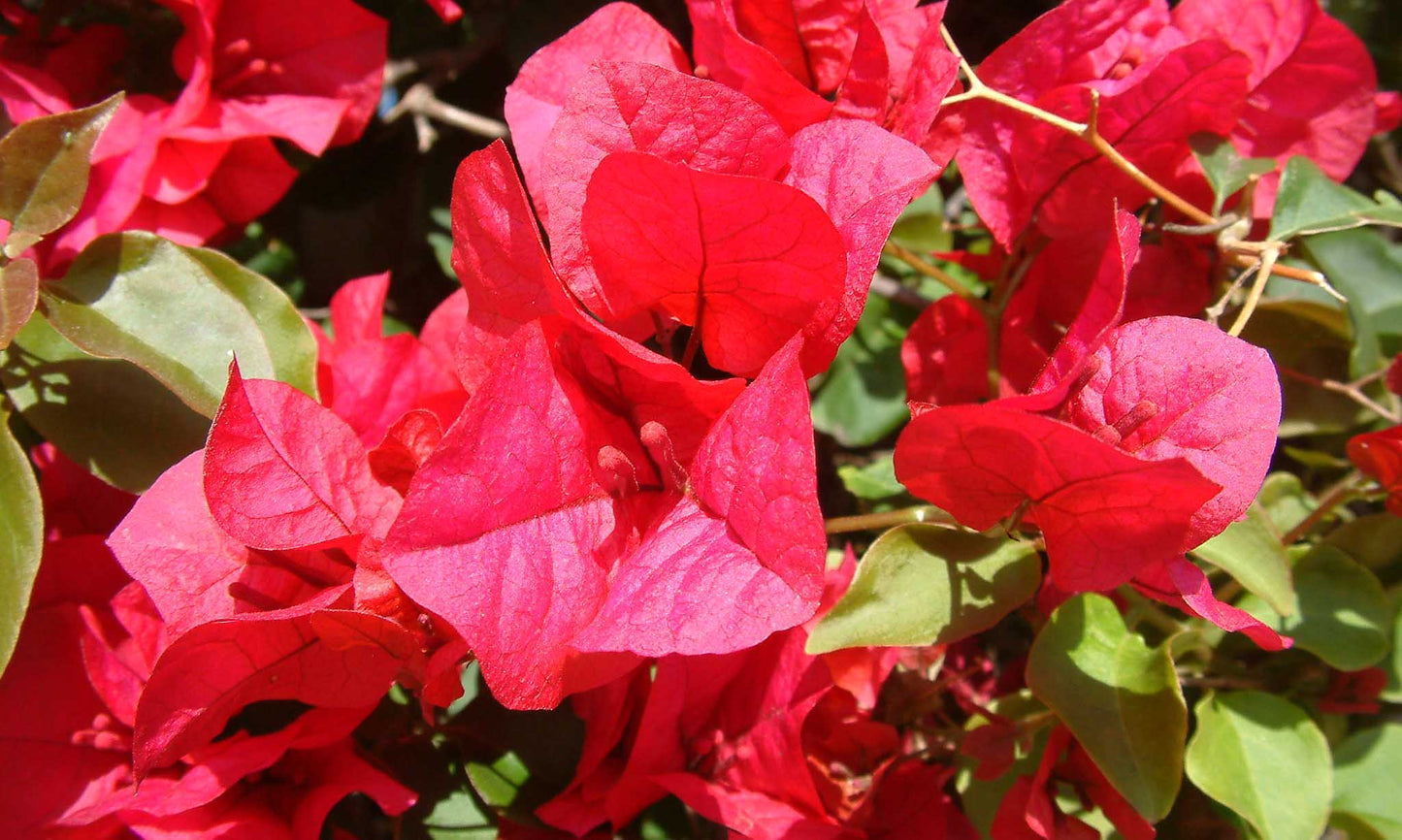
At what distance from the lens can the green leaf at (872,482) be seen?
829 mm

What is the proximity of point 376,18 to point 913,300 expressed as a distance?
0.51 meters

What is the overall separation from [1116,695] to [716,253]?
0.35m

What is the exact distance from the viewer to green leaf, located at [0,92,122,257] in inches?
23.0

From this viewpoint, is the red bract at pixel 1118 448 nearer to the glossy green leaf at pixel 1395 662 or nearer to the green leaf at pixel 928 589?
the green leaf at pixel 928 589

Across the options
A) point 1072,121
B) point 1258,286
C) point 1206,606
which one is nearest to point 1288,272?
point 1258,286

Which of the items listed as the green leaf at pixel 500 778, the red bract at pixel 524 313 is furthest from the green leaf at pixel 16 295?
the green leaf at pixel 500 778

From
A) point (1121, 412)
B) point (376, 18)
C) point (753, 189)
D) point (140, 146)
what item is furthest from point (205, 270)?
point (1121, 412)

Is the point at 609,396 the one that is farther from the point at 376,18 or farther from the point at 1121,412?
the point at 376,18

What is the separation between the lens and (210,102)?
0.77 metres

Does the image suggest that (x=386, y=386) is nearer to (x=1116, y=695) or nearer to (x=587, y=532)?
(x=587, y=532)

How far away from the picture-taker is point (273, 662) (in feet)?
1.75

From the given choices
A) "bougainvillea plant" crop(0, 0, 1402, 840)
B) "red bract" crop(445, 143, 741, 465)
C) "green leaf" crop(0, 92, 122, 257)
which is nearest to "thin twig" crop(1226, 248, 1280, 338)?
"bougainvillea plant" crop(0, 0, 1402, 840)

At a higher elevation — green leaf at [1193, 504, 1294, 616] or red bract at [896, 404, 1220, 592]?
red bract at [896, 404, 1220, 592]

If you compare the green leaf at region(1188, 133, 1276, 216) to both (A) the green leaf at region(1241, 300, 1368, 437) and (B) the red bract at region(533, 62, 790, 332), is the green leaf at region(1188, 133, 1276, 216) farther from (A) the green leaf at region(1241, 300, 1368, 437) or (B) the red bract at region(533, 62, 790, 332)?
(B) the red bract at region(533, 62, 790, 332)
